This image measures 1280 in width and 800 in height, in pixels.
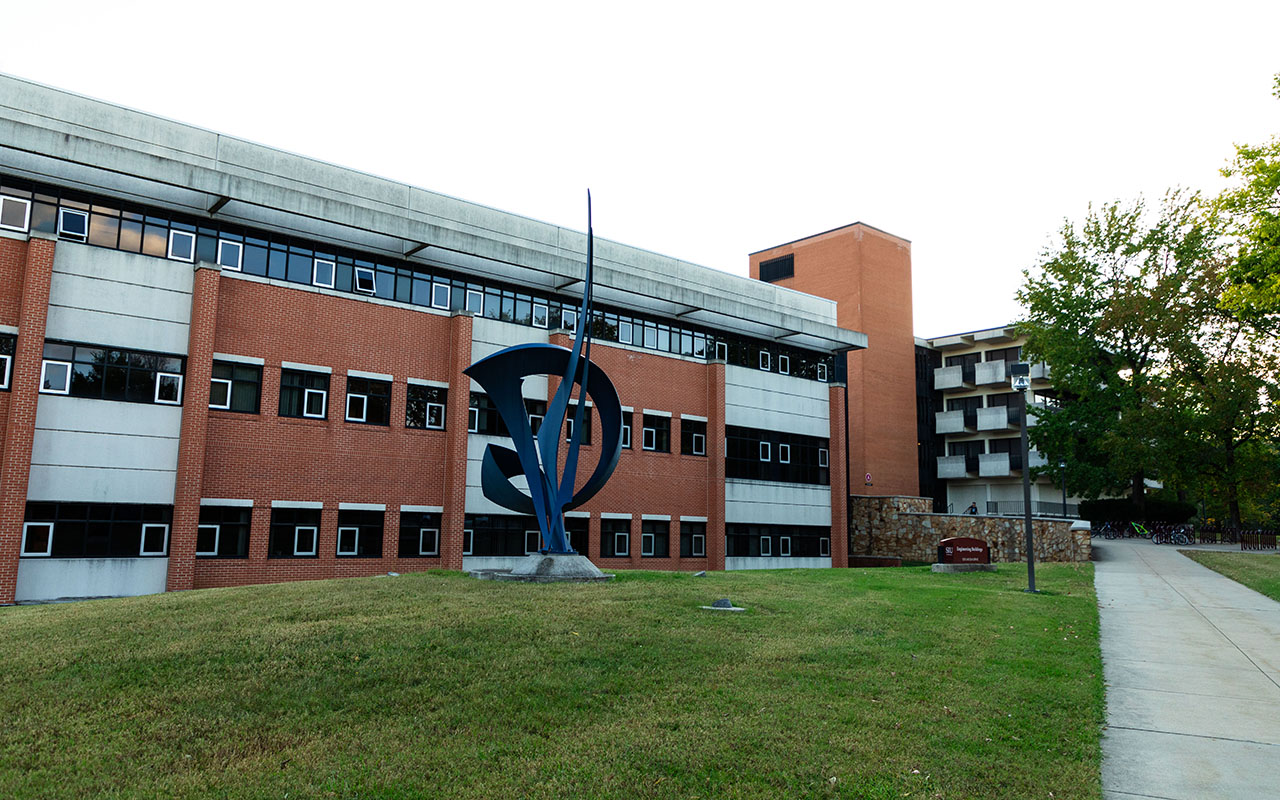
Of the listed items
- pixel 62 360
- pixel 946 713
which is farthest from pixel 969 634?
pixel 62 360

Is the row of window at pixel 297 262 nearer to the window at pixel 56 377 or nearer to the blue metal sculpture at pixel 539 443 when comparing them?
the window at pixel 56 377

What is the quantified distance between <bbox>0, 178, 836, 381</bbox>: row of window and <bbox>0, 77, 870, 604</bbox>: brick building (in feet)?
0.20

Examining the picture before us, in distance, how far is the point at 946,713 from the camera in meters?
8.09

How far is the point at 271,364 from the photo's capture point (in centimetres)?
2439

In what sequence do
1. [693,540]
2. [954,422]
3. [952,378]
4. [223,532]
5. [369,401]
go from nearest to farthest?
[223,532] → [369,401] → [693,540] → [954,422] → [952,378]

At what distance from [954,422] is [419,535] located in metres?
44.4

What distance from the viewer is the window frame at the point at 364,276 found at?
1050 inches

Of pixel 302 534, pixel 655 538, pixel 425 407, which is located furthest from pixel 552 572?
pixel 655 538

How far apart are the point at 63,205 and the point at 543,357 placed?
13512mm

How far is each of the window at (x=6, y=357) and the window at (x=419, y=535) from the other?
10.6 meters

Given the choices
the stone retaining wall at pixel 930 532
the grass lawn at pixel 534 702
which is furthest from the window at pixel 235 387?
the stone retaining wall at pixel 930 532

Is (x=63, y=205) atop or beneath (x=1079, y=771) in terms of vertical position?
atop

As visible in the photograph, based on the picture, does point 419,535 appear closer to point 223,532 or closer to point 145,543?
point 223,532

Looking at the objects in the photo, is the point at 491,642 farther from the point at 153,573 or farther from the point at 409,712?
the point at 153,573
